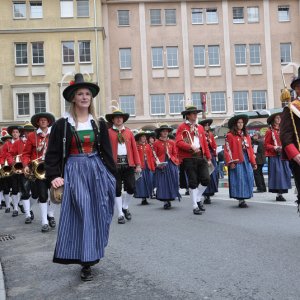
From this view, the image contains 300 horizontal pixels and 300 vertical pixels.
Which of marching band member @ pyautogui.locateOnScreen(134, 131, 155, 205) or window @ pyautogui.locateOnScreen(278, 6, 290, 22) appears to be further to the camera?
window @ pyautogui.locateOnScreen(278, 6, 290, 22)

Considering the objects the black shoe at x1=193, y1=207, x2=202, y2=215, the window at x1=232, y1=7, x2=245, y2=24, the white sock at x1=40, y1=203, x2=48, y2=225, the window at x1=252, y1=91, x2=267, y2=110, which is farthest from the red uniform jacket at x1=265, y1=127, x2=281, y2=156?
the window at x1=232, y1=7, x2=245, y2=24

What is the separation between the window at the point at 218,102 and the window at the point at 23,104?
49.3 feet

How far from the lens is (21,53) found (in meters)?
39.7

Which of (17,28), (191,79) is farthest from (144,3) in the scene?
(17,28)

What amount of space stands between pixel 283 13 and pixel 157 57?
11.6m

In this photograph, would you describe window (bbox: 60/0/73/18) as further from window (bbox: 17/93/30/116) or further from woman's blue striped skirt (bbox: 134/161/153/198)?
woman's blue striped skirt (bbox: 134/161/153/198)

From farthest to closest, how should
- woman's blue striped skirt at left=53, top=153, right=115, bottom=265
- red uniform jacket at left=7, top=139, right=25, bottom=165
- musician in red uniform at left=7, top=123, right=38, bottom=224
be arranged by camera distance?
red uniform jacket at left=7, top=139, right=25, bottom=165 < musician in red uniform at left=7, top=123, right=38, bottom=224 < woman's blue striped skirt at left=53, top=153, right=115, bottom=265

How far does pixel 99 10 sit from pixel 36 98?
28.0 feet

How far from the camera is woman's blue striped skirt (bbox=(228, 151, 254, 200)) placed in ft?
35.0

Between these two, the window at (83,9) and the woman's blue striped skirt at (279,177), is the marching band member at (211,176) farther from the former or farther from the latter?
the window at (83,9)

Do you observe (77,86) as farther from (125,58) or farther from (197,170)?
(125,58)

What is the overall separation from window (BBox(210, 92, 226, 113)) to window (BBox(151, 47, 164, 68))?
5.03m

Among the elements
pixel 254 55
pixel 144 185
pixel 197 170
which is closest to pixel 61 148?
pixel 197 170

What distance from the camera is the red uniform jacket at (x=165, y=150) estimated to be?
1255 centimetres
